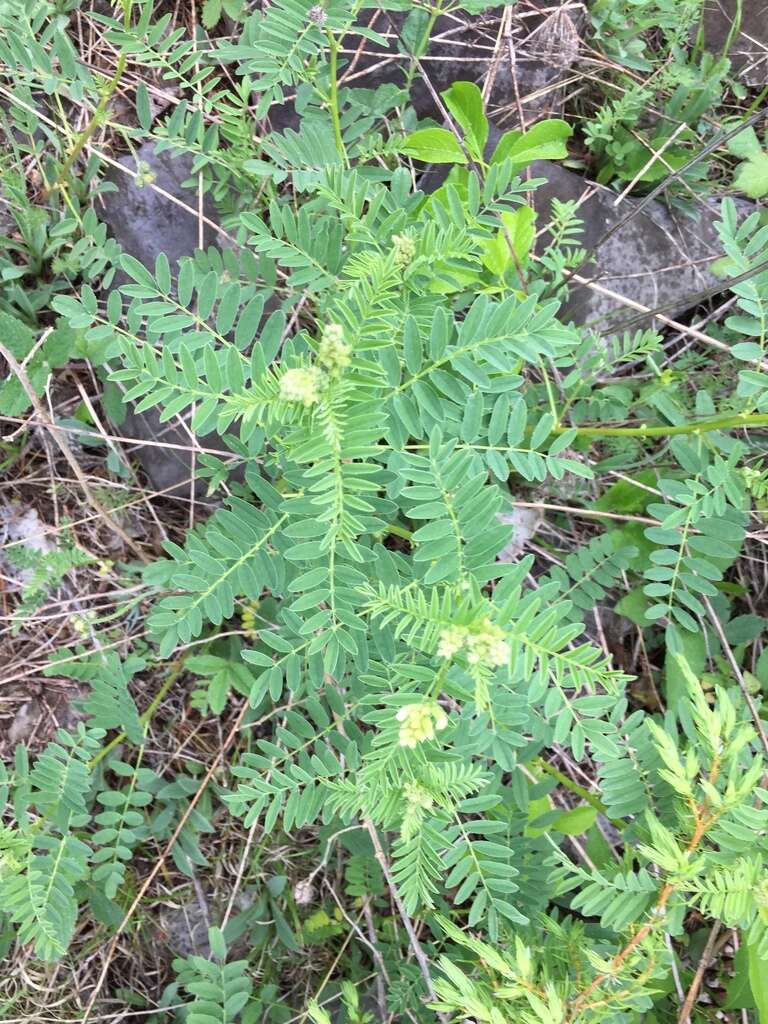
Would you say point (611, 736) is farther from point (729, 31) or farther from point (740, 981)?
point (729, 31)

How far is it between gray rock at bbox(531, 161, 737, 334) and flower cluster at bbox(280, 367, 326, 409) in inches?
63.5

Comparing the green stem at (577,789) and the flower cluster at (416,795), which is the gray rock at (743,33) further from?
the flower cluster at (416,795)

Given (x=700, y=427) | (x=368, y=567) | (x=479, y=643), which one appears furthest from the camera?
(x=700, y=427)

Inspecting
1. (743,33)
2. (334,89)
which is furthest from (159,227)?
(743,33)

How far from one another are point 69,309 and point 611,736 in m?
1.65

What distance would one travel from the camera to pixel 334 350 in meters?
1.29

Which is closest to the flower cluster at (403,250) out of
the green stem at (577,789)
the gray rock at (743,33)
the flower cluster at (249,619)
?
the flower cluster at (249,619)

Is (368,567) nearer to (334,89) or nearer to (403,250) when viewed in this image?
(403,250)

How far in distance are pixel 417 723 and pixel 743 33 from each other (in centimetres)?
284

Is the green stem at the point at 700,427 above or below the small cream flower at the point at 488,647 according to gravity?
above

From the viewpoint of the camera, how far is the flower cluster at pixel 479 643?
1.26 meters

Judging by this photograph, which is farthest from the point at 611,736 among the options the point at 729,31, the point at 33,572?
the point at 729,31

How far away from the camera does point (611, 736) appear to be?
1902 millimetres

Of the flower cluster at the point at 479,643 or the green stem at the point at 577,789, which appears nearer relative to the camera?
the flower cluster at the point at 479,643
